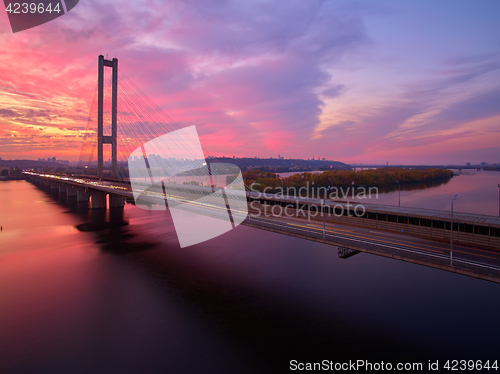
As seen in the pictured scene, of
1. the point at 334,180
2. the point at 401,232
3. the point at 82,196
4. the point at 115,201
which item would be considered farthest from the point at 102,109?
the point at 334,180

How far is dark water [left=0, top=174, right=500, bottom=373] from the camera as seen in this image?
888 cm

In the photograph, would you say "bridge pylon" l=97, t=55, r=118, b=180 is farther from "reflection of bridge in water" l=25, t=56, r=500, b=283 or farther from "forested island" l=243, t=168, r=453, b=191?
"forested island" l=243, t=168, r=453, b=191

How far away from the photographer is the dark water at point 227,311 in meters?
8.88

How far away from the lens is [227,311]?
1135 cm

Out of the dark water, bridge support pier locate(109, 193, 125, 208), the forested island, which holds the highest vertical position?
the forested island

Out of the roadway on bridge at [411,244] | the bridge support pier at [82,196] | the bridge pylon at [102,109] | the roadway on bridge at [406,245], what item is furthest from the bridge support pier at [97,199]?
the roadway on bridge at [411,244]

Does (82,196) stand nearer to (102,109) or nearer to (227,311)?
(102,109)

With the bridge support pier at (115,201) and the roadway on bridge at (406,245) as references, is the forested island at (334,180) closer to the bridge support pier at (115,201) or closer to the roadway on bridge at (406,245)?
the bridge support pier at (115,201)

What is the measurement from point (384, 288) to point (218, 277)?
8.07 m

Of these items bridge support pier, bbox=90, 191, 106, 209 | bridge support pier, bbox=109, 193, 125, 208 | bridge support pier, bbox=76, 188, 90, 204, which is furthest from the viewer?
bridge support pier, bbox=76, 188, 90, 204

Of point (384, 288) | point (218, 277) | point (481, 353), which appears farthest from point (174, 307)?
point (481, 353)

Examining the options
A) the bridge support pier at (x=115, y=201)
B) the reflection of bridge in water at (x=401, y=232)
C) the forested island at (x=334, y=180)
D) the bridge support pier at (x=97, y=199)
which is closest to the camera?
the reflection of bridge in water at (x=401, y=232)

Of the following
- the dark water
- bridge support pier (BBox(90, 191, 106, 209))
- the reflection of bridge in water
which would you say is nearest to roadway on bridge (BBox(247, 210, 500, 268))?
the reflection of bridge in water

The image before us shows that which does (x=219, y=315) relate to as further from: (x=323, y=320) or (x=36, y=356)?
(x=36, y=356)
